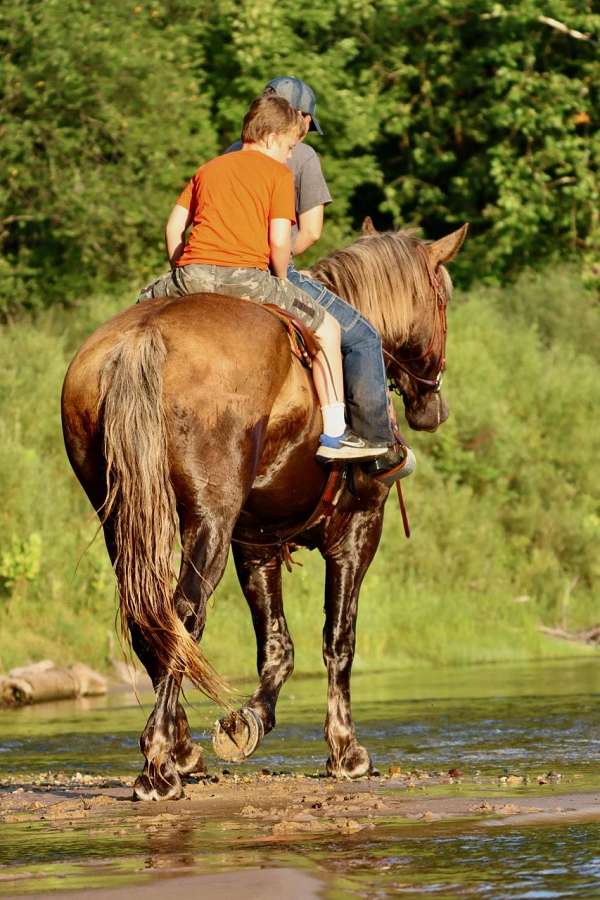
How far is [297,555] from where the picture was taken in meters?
17.8

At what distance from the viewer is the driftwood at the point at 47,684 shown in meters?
14.9

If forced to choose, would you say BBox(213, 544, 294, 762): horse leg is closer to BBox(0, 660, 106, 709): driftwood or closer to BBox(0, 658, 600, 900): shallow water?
BBox(0, 658, 600, 900): shallow water

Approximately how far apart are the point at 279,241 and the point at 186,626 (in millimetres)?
1817

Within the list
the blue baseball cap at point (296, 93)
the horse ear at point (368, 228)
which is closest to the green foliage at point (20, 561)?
the horse ear at point (368, 228)

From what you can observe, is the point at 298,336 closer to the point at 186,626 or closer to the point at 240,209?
the point at 240,209

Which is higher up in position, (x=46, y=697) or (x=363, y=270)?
(x=363, y=270)

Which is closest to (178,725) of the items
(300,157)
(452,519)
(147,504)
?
(147,504)

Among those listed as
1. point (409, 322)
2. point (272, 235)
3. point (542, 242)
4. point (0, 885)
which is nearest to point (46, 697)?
point (409, 322)

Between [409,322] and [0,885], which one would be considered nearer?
[0,885]

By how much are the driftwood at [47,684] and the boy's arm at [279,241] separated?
720 cm

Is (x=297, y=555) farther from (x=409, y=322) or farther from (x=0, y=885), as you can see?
(x=0, y=885)

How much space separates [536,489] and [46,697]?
8.23 metres

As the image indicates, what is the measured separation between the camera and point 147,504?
742 cm

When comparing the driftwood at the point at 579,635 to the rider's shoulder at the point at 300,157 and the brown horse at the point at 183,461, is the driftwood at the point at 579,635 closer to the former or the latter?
the rider's shoulder at the point at 300,157
